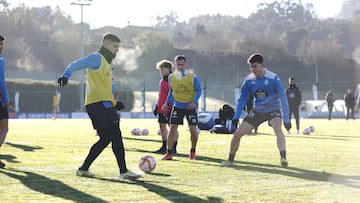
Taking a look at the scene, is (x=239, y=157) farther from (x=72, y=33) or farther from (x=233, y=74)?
(x=72, y=33)

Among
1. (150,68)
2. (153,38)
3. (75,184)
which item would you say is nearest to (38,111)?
(150,68)

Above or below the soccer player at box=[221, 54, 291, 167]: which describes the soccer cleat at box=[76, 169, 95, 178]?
below

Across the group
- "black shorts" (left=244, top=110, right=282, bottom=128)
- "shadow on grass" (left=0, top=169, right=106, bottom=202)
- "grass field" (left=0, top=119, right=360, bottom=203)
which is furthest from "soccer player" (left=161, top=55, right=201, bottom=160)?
"shadow on grass" (left=0, top=169, right=106, bottom=202)

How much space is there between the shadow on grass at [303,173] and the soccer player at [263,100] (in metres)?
0.32

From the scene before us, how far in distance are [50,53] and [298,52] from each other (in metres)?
27.2

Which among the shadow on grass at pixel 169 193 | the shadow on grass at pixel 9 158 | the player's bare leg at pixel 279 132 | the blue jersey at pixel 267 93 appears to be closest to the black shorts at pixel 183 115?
the blue jersey at pixel 267 93

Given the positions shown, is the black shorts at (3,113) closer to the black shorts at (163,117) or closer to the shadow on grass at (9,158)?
the shadow on grass at (9,158)

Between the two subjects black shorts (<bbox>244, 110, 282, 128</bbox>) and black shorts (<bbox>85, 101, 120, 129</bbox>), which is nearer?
black shorts (<bbox>85, 101, 120, 129</bbox>)

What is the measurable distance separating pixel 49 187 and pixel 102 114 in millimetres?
1385

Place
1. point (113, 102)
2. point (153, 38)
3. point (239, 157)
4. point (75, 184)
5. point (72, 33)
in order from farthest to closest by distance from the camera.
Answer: point (72, 33), point (153, 38), point (239, 157), point (113, 102), point (75, 184)

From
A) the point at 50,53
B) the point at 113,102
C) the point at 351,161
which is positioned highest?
the point at 50,53

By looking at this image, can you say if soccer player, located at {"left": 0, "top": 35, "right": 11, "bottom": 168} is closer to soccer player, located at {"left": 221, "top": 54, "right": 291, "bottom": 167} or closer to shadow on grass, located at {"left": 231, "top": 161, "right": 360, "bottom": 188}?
soccer player, located at {"left": 221, "top": 54, "right": 291, "bottom": 167}

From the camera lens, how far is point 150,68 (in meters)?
75.0

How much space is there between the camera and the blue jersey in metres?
11.7
